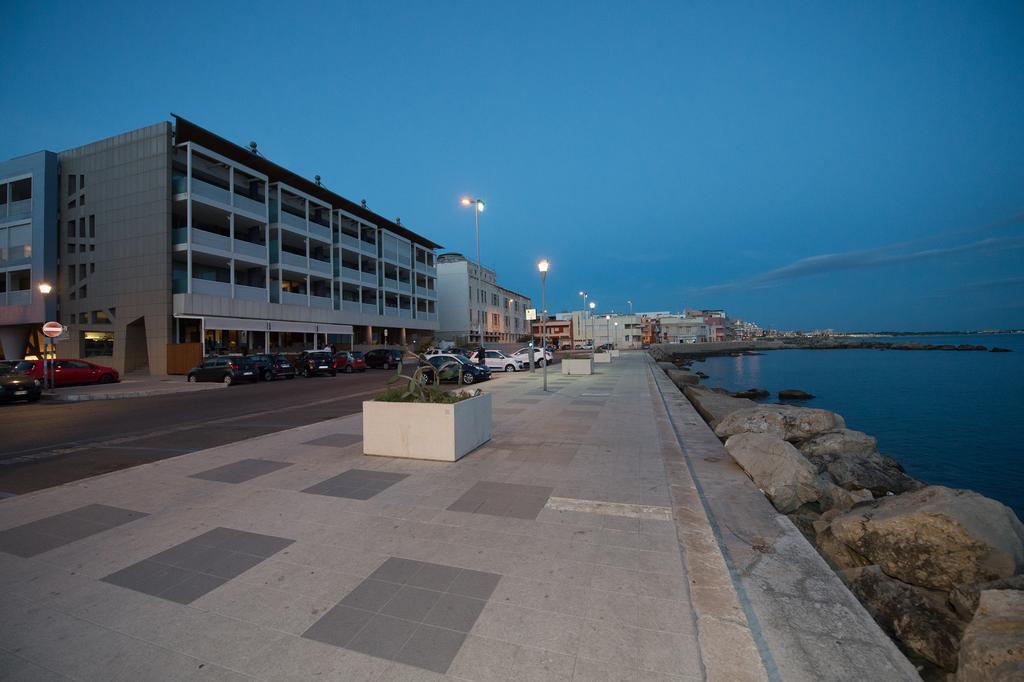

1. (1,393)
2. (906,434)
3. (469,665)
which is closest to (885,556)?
(469,665)

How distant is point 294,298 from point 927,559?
4054cm

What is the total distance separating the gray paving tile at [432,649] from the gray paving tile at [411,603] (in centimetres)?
15

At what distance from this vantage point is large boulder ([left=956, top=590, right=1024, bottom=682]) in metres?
2.66

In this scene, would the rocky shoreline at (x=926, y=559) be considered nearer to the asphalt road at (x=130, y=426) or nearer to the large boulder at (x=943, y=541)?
the large boulder at (x=943, y=541)

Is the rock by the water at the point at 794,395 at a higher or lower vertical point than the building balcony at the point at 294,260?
lower

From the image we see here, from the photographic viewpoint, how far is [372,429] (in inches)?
289

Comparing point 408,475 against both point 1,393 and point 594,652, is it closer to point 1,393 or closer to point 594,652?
point 594,652

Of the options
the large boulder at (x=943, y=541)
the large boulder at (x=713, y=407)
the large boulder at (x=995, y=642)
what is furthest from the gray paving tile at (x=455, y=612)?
the large boulder at (x=713, y=407)

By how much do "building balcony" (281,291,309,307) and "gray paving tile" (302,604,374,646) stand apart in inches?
1492

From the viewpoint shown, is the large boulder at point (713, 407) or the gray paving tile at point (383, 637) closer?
the gray paving tile at point (383, 637)

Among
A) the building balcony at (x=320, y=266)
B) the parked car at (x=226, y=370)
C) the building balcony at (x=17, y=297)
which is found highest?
the building balcony at (x=320, y=266)

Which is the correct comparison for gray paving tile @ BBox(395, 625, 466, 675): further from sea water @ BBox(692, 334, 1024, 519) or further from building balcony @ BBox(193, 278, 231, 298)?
building balcony @ BBox(193, 278, 231, 298)

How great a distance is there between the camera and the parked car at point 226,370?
23.3 meters

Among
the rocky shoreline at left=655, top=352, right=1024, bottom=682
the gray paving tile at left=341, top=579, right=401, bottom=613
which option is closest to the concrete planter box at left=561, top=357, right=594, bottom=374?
the rocky shoreline at left=655, top=352, right=1024, bottom=682
